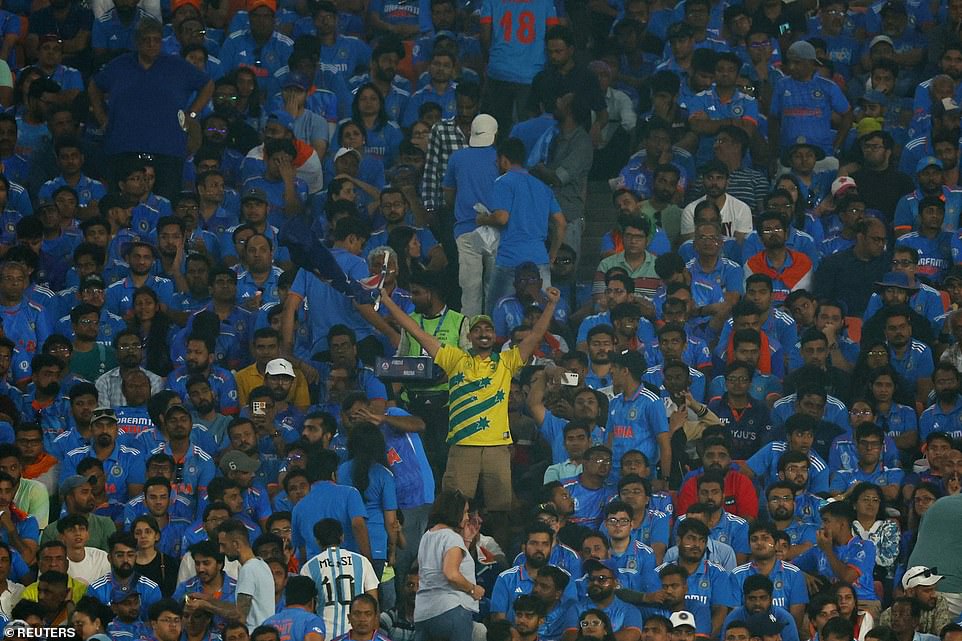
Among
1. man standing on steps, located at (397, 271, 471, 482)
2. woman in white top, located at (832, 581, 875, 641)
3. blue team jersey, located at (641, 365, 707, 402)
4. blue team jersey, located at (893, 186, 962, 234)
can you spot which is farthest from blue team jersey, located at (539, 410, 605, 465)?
blue team jersey, located at (893, 186, 962, 234)

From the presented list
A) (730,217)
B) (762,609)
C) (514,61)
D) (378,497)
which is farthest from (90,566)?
(514,61)

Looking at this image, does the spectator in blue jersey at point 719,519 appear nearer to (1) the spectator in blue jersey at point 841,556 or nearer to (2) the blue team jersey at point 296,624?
(1) the spectator in blue jersey at point 841,556

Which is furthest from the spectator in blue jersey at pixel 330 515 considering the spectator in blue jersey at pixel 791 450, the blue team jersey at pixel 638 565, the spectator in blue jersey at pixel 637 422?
the spectator in blue jersey at pixel 791 450

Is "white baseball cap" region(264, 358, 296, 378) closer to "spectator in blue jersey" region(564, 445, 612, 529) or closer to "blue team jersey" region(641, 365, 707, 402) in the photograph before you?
"spectator in blue jersey" region(564, 445, 612, 529)

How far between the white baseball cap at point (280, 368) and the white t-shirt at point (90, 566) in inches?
77.5

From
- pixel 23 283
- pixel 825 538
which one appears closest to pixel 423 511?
pixel 825 538

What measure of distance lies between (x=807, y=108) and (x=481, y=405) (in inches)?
203

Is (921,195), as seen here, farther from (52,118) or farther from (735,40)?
(52,118)

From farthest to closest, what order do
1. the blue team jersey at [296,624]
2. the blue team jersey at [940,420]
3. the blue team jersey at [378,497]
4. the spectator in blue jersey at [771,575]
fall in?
the blue team jersey at [940,420] < the blue team jersey at [378,497] < the spectator in blue jersey at [771,575] < the blue team jersey at [296,624]

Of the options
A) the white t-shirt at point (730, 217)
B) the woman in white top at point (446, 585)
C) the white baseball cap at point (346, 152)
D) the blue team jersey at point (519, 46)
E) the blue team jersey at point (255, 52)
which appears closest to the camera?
the woman in white top at point (446, 585)

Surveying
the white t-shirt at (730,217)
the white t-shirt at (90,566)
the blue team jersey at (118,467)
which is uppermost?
the white t-shirt at (730,217)

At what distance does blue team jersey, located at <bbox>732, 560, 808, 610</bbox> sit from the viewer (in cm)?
1430

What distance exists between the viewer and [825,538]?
48.1 feet

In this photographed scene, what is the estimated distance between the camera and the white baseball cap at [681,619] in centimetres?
1389
